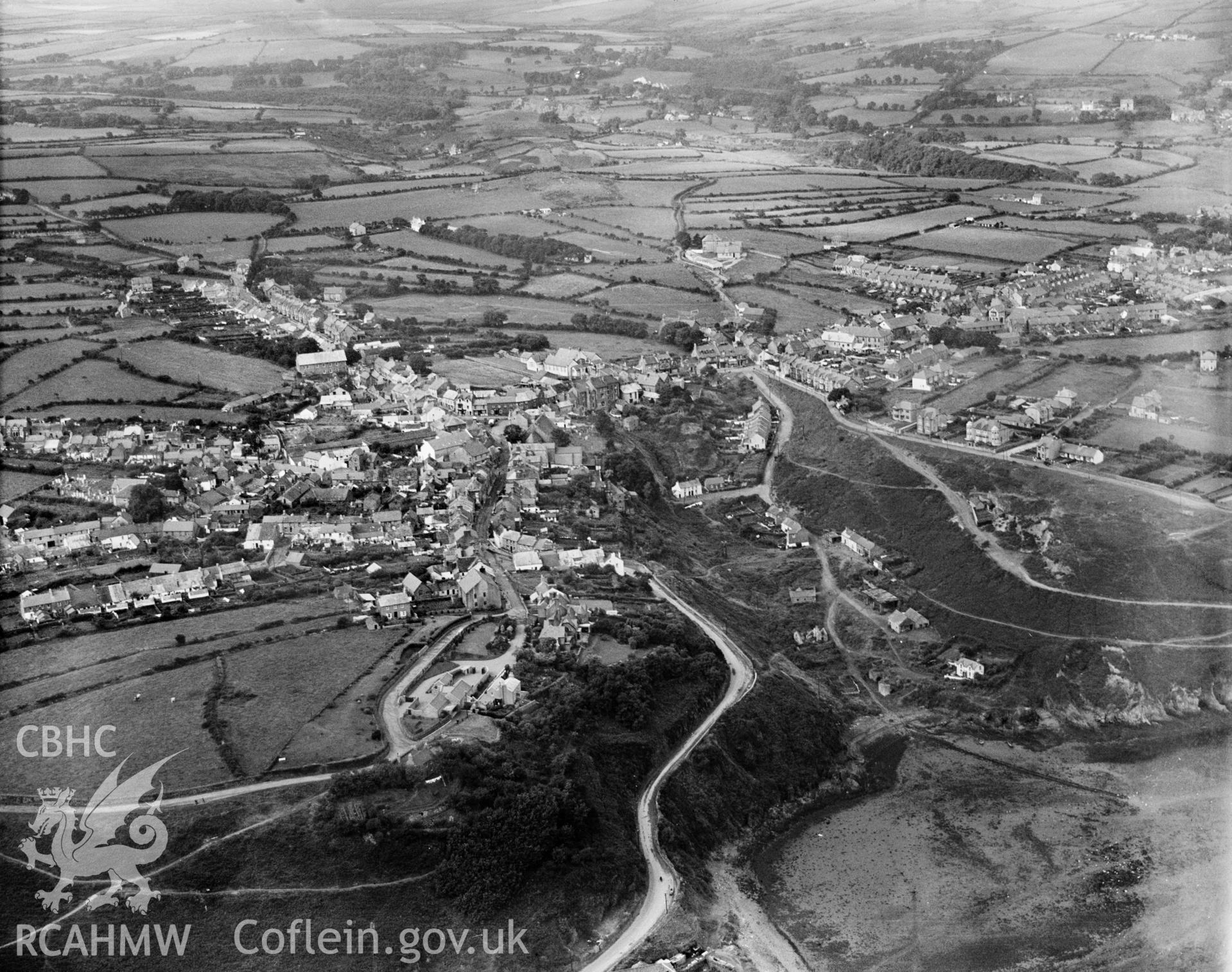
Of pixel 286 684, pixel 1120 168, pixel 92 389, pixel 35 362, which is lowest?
pixel 92 389

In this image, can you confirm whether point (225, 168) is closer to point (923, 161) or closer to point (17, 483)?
point (923, 161)

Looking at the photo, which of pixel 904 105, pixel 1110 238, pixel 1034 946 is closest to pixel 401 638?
pixel 1034 946

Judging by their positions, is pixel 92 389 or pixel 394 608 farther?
pixel 92 389

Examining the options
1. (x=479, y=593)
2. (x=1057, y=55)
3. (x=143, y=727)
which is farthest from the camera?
(x=1057, y=55)

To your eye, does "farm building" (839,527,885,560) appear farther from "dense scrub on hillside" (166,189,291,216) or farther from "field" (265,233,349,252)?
"dense scrub on hillside" (166,189,291,216)

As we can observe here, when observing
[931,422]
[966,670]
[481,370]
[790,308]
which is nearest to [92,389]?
[481,370]

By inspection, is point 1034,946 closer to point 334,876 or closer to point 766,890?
point 766,890
